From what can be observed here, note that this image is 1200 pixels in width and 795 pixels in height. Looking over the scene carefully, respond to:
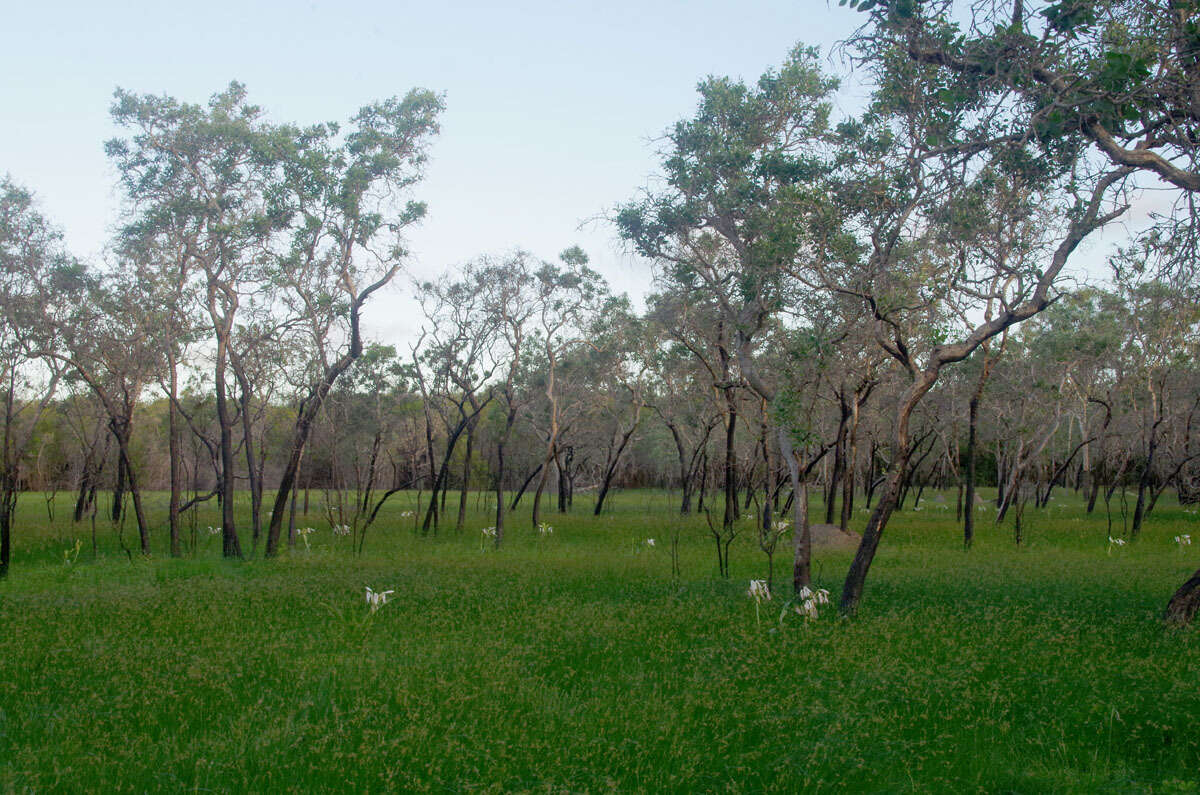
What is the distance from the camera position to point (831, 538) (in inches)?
858

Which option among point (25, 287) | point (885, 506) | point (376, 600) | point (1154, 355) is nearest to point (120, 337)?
point (25, 287)

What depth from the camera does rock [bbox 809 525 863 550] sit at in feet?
70.4

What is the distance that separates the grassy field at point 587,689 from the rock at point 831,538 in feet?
27.7

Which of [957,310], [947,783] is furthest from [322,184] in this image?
[947,783]

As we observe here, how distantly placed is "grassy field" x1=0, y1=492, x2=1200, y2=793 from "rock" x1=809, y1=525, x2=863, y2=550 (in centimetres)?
845

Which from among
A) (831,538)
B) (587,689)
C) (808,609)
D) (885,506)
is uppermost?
(885,506)

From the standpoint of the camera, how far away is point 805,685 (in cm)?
680

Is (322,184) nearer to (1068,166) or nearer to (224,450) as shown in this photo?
(224,450)

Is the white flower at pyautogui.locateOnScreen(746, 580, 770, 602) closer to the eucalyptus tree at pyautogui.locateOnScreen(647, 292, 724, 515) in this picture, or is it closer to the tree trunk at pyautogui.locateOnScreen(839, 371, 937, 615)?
the tree trunk at pyautogui.locateOnScreen(839, 371, 937, 615)

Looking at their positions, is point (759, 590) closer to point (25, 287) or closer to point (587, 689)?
point (587, 689)

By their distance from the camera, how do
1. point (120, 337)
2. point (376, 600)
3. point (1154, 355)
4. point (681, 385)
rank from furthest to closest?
point (681, 385), point (1154, 355), point (120, 337), point (376, 600)

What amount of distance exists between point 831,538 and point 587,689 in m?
16.3

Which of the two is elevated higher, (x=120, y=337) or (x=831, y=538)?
(x=120, y=337)

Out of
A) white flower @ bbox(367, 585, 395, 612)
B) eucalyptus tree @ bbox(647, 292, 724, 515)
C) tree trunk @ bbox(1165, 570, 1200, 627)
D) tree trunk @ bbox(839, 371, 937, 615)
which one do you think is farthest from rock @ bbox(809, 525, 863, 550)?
white flower @ bbox(367, 585, 395, 612)
